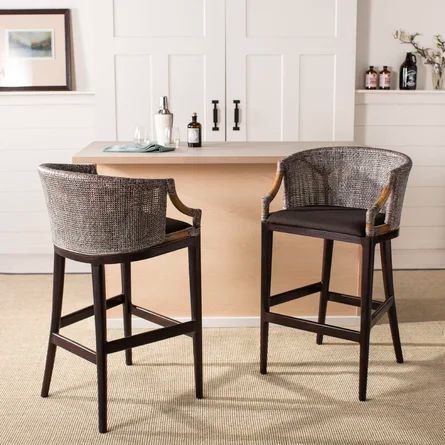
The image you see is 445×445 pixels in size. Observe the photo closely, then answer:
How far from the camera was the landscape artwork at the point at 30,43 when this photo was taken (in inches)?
210

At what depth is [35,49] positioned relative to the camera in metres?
5.36

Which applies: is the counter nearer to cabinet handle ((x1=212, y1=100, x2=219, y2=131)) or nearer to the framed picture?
cabinet handle ((x1=212, y1=100, x2=219, y2=131))

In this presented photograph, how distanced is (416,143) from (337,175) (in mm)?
1761

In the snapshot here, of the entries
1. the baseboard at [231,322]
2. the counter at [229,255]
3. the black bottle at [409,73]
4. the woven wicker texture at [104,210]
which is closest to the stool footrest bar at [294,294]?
the counter at [229,255]

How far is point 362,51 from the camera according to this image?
17.8 ft

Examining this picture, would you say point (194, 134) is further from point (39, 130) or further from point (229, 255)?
point (39, 130)

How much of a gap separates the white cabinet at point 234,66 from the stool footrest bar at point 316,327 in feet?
6.26

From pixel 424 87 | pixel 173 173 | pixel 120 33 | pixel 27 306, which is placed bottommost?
pixel 27 306

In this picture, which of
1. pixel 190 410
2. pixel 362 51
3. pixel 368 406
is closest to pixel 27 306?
pixel 190 410

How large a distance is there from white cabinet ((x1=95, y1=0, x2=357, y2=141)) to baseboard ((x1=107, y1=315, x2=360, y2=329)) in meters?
1.41

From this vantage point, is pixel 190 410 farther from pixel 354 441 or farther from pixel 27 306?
pixel 27 306

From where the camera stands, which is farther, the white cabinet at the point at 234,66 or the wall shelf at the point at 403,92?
the wall shelf at the point at 403,92

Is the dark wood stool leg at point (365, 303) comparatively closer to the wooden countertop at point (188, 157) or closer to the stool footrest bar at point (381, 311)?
the stool footrest bar at point (381, 311)

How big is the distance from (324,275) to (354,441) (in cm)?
106
